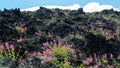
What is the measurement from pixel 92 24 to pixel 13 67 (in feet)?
49.2

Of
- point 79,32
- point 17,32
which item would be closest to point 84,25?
point 79,32

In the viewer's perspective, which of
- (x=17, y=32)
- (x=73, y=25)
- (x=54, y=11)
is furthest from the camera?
(x=54, y=11)

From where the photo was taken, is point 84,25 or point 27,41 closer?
point 27,41

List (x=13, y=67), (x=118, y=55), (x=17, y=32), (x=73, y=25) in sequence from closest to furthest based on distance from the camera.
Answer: (x=13, y=67)
(x=118, y=55)
(x=17, y=32)
(x=73, y=25)

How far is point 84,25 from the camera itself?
2608 centimetres

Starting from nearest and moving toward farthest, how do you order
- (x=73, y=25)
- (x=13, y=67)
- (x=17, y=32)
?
(x=13, y=67)
(x=17, y=32)
(x=73, y=25)

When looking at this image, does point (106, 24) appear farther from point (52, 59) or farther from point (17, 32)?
point (52, 59)

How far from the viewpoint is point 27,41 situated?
19125 millimetres

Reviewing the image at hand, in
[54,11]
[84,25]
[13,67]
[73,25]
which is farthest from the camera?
[54,11]

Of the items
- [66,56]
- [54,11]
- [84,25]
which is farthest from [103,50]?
[54,11]

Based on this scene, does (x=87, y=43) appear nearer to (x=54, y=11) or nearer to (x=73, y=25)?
(x=73, y=25)

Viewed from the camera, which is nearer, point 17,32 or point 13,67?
point 13,67

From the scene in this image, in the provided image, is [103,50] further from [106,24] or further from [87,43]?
[106,24]

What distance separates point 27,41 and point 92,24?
8458 mm
